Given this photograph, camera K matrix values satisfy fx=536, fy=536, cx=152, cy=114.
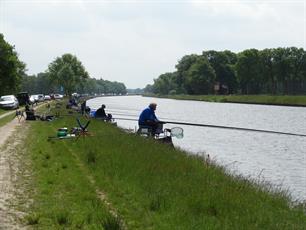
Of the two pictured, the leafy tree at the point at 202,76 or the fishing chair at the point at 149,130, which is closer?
the fishing chair at the point at 149,130

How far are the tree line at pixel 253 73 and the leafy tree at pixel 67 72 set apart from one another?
41.6 meters

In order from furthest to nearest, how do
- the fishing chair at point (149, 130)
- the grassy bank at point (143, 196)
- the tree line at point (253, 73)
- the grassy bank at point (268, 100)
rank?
the tree line at point (253, 73)
the grassy bank at point (268, 100)
the fishing chair at point (149, 130)
the grassy bank at point (143, 196)

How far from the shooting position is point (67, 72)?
155 meters

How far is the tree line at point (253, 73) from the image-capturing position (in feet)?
566

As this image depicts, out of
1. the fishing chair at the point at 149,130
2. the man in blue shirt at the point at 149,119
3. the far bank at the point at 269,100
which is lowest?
the far bank at the point at 269,100

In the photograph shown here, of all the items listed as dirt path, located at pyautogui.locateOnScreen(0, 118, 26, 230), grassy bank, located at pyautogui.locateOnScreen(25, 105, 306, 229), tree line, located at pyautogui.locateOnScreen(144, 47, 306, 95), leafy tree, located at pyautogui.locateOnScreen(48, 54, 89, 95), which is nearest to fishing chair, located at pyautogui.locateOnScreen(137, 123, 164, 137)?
dirt path, located at pyautogui.locateOnScreen(0, 118, 26, 230)

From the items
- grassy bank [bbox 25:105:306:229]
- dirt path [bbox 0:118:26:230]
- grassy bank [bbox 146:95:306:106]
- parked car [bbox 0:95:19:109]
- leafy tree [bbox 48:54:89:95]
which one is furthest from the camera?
leafy tree [bbox 48:54:89:95]

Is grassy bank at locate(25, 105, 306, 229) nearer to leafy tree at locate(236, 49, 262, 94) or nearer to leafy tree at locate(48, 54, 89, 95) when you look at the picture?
leafy tree at locate(48, 54, 89, 95)

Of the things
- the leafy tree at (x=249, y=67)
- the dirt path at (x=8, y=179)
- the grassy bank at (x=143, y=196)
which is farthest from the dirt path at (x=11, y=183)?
the leafy tree at (x=249, y=67)

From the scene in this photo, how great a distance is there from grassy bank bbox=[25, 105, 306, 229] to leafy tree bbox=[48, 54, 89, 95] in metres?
137

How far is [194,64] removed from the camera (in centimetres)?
19038

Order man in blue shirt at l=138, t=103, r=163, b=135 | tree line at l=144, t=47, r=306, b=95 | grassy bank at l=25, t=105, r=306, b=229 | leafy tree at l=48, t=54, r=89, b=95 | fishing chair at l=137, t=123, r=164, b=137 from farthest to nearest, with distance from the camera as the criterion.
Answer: tree line at l=144, t=47, r=306, b=95 < leafy tree at l=48, t=54, r=89, b=95 < fishing chair at l=137, t=123, r=164, b=137 < man in blue shirt at l=138, t=103, r=163, b=135 < grassy bank at l=25, t=105, r=306, b=229

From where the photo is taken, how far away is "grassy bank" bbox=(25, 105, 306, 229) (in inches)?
411

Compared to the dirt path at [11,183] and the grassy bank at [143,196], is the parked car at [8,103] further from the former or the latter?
the grassy bank at [143,196]
